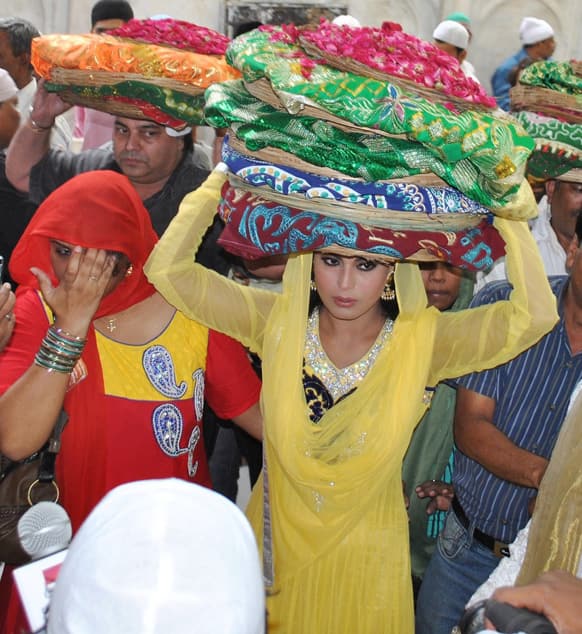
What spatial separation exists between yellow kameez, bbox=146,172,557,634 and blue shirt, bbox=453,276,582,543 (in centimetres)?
19

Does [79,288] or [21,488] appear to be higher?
[79,288]

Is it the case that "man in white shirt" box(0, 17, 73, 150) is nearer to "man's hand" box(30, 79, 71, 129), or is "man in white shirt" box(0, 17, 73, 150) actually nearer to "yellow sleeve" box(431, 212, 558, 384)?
"man's hand" box(30, 79, 71, 129)

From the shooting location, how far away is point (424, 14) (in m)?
9.94

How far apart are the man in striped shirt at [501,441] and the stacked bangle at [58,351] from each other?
1168 mm

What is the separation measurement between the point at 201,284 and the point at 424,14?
826cm

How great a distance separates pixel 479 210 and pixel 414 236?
0.64 ft

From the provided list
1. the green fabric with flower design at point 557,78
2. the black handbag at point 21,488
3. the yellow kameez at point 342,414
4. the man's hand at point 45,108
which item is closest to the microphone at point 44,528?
the black handbag at point 21,488

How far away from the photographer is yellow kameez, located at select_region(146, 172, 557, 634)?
8.03 feet

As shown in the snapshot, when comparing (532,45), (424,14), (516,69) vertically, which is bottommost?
(424,14)

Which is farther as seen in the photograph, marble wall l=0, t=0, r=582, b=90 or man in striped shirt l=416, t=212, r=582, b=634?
marble wall l=0, t=0, r=582, b=90

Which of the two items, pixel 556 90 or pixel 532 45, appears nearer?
pixel 556 90

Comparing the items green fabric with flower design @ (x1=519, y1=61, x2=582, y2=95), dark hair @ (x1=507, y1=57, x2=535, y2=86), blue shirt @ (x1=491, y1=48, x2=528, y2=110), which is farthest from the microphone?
blue shirt @ (x1=491, y1=48, x2=528, y2=110)

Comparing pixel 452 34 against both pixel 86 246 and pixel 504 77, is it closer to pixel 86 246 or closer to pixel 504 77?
pixel 504 77

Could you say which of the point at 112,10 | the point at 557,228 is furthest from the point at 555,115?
the point at 112,10
